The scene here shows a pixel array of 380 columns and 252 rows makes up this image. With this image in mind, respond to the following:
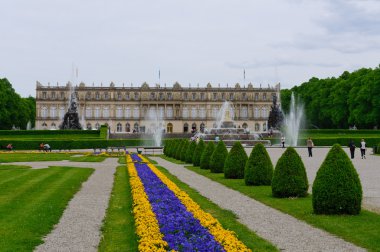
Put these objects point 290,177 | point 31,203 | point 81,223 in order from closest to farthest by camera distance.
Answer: point 81,223
point 31,203
point 290,177

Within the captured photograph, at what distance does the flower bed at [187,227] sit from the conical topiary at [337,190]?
2.26 m

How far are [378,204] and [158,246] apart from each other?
6214 millimetres

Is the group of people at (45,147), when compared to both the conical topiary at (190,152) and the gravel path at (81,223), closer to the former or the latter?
the conical topiary at (190,152)

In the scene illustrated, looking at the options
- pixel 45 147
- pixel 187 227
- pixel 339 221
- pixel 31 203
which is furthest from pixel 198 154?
pixel 45 147

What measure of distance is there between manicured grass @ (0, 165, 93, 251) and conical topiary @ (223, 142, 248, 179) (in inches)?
187

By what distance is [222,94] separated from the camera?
113000 mm

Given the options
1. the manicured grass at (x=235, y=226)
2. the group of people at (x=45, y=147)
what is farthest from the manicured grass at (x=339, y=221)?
the group of people at (x=45, y=147)

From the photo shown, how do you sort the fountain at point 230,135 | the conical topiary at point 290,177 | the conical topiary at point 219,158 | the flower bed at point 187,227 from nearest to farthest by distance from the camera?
the flower bed at point 187,227, the conical topiary at point 290,177, the conical topiary at point 219,158, the fountain at point 230,135

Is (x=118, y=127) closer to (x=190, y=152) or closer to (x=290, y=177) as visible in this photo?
(x=190, y=152)

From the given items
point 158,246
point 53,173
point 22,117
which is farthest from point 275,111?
point 158,246

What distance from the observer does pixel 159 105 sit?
368 ft

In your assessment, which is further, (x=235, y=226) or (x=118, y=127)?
(x=118, y=127)

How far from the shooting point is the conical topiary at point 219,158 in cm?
2038

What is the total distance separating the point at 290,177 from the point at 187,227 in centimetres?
492
